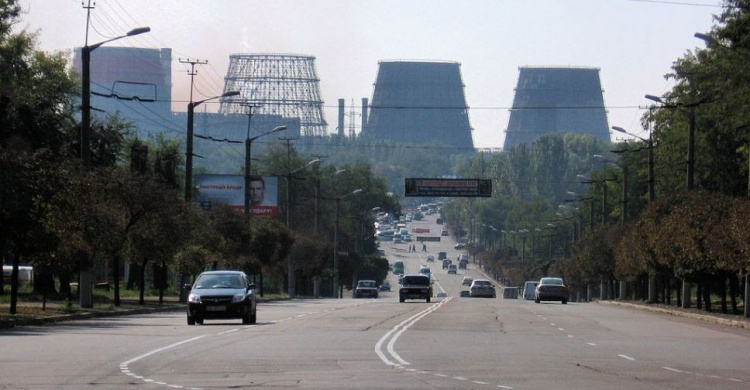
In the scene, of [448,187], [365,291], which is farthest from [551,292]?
[448,187]

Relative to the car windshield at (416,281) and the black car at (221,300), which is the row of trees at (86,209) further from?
the car windshield at (416,281)

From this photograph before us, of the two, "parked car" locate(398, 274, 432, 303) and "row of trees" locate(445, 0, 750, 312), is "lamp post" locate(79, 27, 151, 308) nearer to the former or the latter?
"row of trees" locate(445, 0, 750, 312)

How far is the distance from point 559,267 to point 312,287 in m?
24.0

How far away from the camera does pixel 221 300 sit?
38.8 metres

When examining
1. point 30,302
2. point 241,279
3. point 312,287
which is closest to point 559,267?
point 312,287

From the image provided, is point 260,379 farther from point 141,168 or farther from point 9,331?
point 141,168

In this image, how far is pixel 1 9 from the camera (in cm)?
6556

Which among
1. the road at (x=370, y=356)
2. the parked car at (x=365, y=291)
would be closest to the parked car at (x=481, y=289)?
the parked car at (x=365, y=291)

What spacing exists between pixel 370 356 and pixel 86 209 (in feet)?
65.7

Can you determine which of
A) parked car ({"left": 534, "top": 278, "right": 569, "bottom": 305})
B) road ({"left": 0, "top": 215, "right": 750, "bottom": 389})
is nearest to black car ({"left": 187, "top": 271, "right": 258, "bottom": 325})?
road ({"left": 0, "top": 215, "right": 750, "bottom": 389})

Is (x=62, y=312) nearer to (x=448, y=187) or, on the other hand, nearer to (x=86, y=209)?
(x=86, y=209)

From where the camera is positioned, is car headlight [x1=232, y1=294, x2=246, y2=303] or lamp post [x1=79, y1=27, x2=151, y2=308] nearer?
car headlight [x1=232, y1=294, x2=246, y2=303]

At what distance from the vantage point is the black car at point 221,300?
38.6 m

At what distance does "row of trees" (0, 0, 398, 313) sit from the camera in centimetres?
3897
